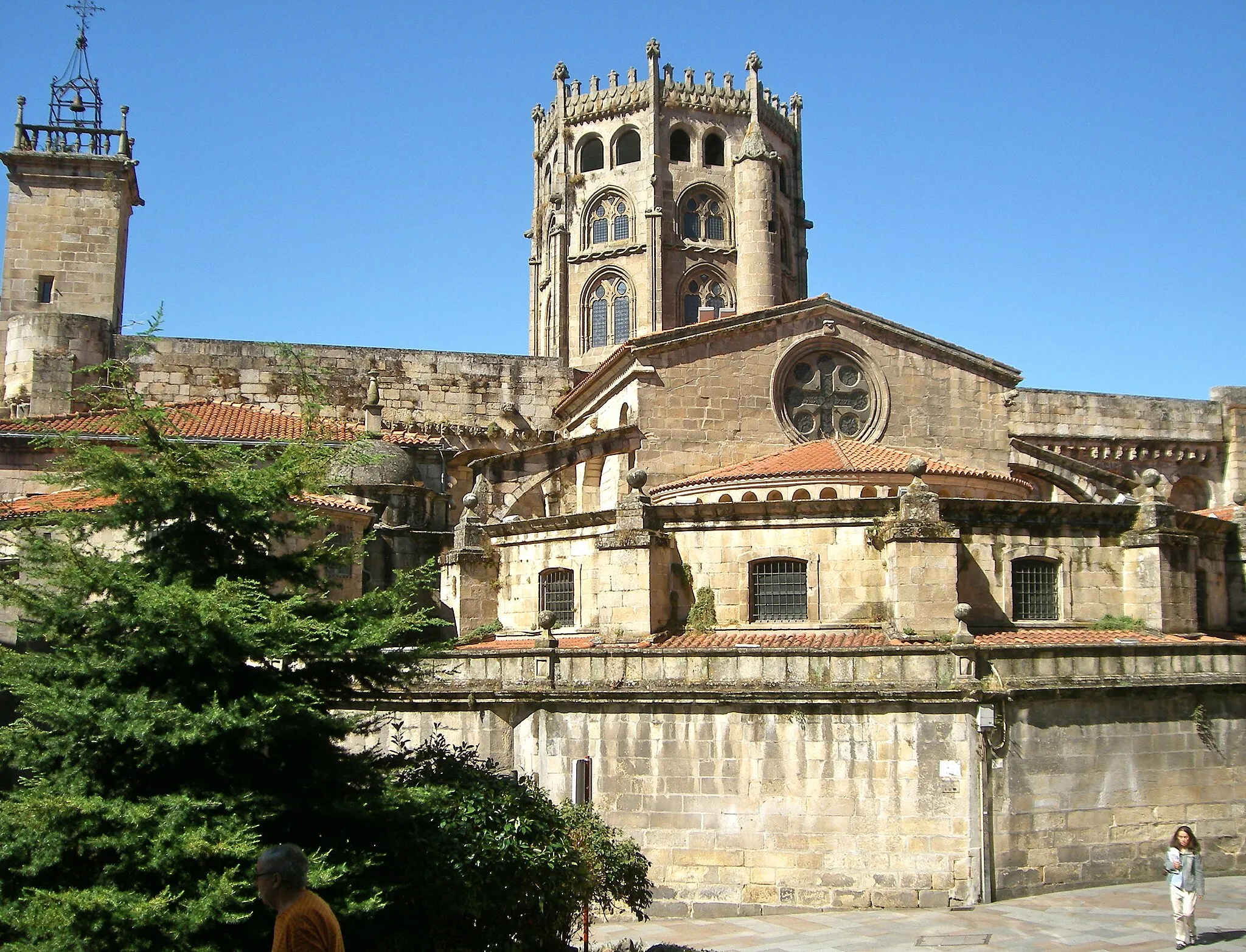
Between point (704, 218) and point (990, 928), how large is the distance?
31.7 m

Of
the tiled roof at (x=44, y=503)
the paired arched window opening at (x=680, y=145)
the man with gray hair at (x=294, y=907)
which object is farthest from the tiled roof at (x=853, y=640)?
the paired arched window opening at (x=680, y=145)

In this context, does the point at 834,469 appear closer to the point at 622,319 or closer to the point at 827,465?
the point at 827,465

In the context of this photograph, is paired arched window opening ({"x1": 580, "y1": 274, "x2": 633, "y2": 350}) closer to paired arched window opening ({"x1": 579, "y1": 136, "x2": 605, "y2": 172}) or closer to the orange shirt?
paired arched window opening ({"x1": 579, "y1": 136, "x2": 605, "y2": 172})

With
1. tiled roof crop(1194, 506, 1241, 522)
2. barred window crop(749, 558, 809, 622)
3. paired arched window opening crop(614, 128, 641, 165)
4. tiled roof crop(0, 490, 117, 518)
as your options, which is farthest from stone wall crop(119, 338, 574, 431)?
tiled roof crop(1194, 506, 1241, 522)

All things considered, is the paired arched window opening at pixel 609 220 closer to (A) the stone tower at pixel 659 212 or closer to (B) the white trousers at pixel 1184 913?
(A) the stone tower at pixel 659 212

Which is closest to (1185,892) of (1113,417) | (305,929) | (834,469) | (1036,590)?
(1036,590)

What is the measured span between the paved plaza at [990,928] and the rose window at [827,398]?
11852 mm

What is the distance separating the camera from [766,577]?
75.9 ft

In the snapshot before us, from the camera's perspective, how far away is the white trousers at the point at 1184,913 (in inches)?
633

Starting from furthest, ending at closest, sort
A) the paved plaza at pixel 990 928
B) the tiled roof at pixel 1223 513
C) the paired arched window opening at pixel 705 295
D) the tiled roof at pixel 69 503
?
1. the paired arched window opening at pixel 705 295
2. the tiled roof at pixel 1223 513
3. the tiled roof at pixel 69 503
4. the paved plaza at pixel 990 928

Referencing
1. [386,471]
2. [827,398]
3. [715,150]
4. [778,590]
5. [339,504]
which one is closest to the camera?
[778,590]

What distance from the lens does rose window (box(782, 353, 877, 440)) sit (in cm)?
2822

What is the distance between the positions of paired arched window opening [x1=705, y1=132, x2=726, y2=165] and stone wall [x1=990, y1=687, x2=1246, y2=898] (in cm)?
2933

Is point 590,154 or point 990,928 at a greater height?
point 590,154
